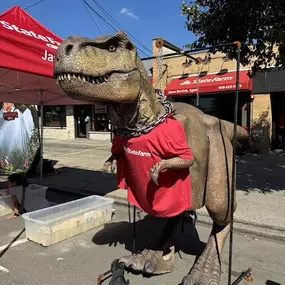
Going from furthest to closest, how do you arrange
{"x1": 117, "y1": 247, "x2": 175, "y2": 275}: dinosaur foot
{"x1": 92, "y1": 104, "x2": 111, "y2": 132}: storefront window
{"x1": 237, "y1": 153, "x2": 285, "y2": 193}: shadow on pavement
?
1. {"x1": 92, "y1": 104, "x2": 111, "y2": 132}: storefront window
2. {"x1": 237, "y1": 153, "x2": 285, "y2": 193}: shadow on pavement
3. {"x1": 117, "y1": 247, "x2": 175, "y2": 275}: dinosaur foot

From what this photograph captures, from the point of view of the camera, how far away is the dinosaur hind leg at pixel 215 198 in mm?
3156

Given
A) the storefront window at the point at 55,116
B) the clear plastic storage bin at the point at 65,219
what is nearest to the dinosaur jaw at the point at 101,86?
the clear plastic storage bin at the point at 65,219

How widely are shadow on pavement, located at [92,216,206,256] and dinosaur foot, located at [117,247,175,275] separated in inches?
18.0

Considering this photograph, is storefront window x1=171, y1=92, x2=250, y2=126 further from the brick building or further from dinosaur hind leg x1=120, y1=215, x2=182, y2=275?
dinosaur hind leg x1=120, y1=215, x2=182, y2=275

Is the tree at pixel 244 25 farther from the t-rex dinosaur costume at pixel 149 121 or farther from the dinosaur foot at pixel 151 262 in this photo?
the dinosaur foot at pixel 151 262

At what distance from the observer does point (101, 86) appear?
95.4 inches

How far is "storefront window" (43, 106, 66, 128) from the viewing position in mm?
21031

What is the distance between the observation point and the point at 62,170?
9.57m

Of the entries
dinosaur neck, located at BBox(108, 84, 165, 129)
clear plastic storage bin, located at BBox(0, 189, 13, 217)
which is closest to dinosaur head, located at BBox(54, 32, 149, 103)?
dinosaur neck, located at BBox(108, 84, 165, 129)

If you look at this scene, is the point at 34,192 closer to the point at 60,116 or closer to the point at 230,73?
the point at 230,73

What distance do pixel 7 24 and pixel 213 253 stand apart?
11.8 feet

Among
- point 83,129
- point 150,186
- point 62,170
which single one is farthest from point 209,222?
point 83,129

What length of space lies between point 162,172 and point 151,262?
44.0 inches

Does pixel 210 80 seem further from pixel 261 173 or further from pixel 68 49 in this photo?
pixel 68 49
